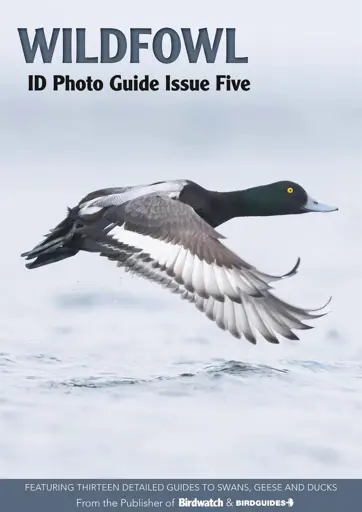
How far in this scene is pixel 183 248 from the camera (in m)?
4.88

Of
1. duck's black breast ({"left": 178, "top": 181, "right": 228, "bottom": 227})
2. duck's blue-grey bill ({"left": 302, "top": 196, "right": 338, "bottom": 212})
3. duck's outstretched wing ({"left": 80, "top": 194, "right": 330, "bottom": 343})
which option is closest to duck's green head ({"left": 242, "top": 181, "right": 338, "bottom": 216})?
duck's blue-grey bill ({"left": 302, "top": 196, "right": 338, "bottom": 212})

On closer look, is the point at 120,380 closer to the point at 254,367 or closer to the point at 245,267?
the point at 254,367

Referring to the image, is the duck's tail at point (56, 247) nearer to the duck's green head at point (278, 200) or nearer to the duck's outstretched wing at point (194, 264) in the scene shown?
the duck's outstretched wing at point (194, 264)

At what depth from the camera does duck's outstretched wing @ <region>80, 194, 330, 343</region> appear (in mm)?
4547

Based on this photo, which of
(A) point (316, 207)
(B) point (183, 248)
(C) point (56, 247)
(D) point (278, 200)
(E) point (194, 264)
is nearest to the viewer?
(E) point (194, 264)

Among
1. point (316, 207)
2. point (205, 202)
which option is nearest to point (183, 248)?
point (205, 202)

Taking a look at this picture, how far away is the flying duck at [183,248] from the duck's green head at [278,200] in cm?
1

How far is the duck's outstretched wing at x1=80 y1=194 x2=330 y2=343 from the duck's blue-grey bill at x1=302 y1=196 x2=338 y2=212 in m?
1.16

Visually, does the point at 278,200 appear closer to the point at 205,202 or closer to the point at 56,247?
the point at 205,202

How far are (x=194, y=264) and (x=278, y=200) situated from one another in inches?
63.1

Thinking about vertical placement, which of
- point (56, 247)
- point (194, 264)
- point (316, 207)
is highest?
point (316, 207)

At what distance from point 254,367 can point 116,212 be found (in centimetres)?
117

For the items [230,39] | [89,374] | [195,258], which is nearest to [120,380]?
[89,374]

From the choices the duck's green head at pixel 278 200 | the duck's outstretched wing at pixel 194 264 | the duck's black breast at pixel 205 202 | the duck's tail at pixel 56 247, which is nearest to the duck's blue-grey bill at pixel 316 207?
the duck's green head at pixel 278 200
